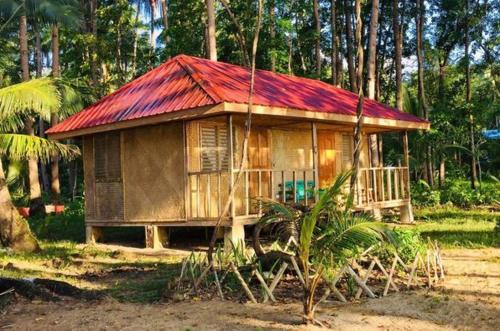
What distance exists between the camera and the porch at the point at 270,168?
453 inches

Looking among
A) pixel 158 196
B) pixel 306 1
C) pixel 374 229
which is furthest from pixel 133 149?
pixel 306 1

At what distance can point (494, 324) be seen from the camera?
5.80m

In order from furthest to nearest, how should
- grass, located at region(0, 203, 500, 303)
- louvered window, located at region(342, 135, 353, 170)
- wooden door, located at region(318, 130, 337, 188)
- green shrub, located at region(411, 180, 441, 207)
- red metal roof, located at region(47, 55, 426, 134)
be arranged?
green shrub, located at region(411, 180, 441, 207)
louvered window, located at region(342, 135, 353, 170)
wooden door, located at region(318, 130, 337, 188)
red metal roof, located at region(47, 55, 426, 134)
grass, located at region(0, 203, 500, 303)

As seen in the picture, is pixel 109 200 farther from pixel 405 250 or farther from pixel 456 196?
pixel 456 196

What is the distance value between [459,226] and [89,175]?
9126 millimetres

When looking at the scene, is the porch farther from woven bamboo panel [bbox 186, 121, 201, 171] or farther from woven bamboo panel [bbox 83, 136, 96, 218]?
woven bamboo panel [bbox 83, 136, 96, 218]

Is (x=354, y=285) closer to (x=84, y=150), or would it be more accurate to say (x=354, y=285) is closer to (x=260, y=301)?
(x=260, y=301)

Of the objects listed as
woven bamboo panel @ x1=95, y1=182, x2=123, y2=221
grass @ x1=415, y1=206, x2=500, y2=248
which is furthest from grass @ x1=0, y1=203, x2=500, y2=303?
woven bamboo panel @ x1=95, y1=182, x2=123, y2=221

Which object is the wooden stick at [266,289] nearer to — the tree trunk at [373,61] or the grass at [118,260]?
the grass at [118,260]

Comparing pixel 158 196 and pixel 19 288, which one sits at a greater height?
pixel 158 196

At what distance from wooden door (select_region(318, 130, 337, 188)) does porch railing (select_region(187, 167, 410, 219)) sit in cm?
86

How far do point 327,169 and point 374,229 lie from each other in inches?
400

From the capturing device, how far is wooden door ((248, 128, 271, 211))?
44.1 feet

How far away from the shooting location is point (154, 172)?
40.1ft
